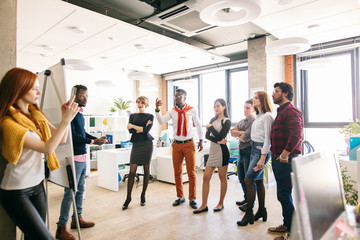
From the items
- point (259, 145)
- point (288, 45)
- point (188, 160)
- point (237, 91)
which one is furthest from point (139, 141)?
point (237, 91)

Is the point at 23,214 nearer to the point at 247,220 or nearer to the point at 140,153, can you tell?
the point at 140,153

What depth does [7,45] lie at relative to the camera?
174 centimetres

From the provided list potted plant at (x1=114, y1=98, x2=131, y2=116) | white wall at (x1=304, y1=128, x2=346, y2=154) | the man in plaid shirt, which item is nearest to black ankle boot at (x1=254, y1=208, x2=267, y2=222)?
the man in plaid shirt

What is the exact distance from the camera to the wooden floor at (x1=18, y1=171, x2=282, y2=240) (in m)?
2.67

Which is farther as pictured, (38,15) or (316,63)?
(316,63)

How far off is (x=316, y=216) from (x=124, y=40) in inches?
180

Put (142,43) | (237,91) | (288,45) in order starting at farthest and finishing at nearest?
(237,91) < (142,43) < (288,45)

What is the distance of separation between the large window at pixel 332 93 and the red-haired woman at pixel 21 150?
5.29m

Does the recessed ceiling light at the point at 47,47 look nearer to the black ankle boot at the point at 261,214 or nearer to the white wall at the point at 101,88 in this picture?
the white wall at the point at 101,88

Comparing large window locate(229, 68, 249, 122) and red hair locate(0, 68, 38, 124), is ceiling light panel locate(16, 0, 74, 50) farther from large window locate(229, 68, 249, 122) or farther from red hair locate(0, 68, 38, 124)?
large window locate(229, 68, 249, 122)

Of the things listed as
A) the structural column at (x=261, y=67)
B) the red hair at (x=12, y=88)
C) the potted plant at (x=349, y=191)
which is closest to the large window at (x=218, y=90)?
the structural column at (x=261, y=67)

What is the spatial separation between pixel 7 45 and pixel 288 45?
316cm

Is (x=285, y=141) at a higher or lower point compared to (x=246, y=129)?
lower

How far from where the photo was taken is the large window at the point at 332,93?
5.20 metres
